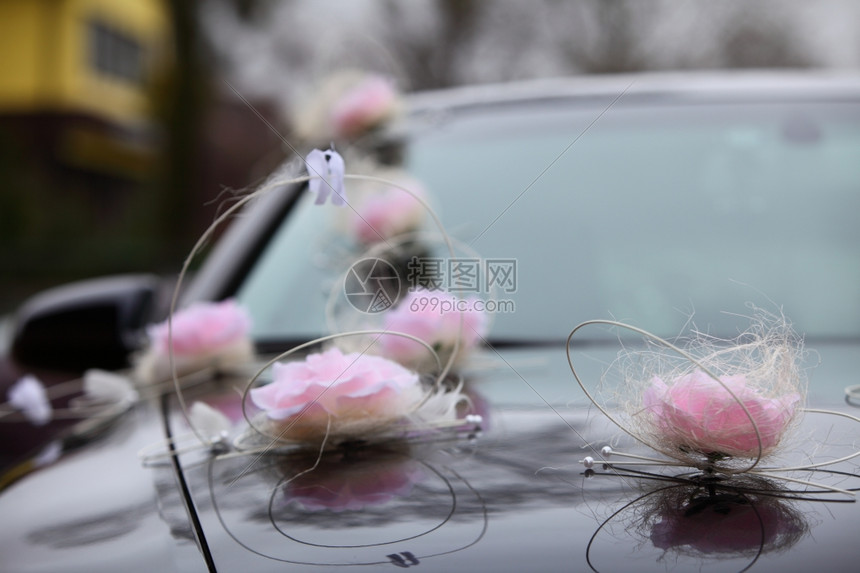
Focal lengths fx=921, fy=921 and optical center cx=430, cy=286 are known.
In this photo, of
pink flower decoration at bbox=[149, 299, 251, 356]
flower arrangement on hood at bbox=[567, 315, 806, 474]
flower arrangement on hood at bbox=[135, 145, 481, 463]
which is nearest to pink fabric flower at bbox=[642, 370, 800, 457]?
flower arrangement on hood at bbox=[567, 315, 806, 474]

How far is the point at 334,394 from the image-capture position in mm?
1284

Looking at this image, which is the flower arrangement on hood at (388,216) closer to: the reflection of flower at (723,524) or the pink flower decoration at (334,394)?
the pink flower decoration at (334,394)

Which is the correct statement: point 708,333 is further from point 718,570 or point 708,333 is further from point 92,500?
point 92,500

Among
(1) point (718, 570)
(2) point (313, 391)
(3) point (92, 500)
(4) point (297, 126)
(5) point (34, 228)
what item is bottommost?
(1) point (718, 570)

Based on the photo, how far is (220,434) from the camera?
4.60 ft

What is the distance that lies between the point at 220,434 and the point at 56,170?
22150mm

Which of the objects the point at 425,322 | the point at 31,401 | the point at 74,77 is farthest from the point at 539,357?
the point at 74,77

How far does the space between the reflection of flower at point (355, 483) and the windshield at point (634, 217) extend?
44 centimetres

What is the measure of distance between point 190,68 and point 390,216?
681 inches

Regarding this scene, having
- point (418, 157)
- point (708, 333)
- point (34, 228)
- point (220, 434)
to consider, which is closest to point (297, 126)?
point (418, 157)

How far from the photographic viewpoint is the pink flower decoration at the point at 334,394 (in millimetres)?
1275

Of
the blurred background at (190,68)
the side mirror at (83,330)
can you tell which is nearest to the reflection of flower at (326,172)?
the side mirror at (83,330)

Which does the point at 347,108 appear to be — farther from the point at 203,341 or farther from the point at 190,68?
the point at 190,68

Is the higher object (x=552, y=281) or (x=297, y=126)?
(x=297, y=126)
